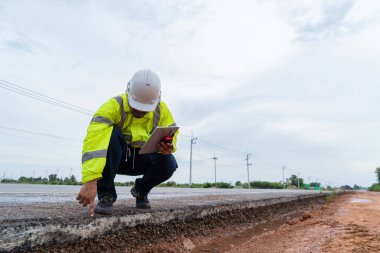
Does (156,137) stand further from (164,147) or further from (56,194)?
(56,194)

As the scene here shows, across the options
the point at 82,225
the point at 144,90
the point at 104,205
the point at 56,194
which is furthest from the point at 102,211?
the point at 56,194

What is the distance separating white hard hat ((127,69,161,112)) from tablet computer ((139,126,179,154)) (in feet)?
0.82

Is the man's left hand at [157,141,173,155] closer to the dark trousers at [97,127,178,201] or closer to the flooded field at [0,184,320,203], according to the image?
the dark trousers at [97,127,178,201]

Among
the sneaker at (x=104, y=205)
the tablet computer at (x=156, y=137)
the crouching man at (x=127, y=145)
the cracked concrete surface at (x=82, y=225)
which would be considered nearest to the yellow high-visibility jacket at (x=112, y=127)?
the crouching man at (x=127, y=145)

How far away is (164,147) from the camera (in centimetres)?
308

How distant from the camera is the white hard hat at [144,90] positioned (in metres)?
3.00

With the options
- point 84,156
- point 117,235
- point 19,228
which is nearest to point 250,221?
point 117,235

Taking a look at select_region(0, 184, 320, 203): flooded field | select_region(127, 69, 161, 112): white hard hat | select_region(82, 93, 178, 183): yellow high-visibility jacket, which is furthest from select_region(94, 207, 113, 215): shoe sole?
select_region(0, 184, 320, 203): flooded field

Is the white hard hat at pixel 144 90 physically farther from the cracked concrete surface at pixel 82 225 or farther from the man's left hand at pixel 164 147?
the cracked concrete surface at pixel 82 225

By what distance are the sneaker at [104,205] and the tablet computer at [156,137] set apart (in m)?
→ 0.50

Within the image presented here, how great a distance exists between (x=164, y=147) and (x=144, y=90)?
21.3 inches

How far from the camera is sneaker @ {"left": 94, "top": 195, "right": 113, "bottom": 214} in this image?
9.54 feet

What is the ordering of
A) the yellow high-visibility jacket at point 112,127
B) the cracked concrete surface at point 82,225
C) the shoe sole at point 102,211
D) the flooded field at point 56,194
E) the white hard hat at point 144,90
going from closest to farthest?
the cracked concrete surface at point 82,225, the yellow high-visibility jacket at point 112,127, the shoe sole at point 102,211, the white hard hat at point 144,90, the flooded field at point 56,194

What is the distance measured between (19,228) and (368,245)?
2.69 metres
